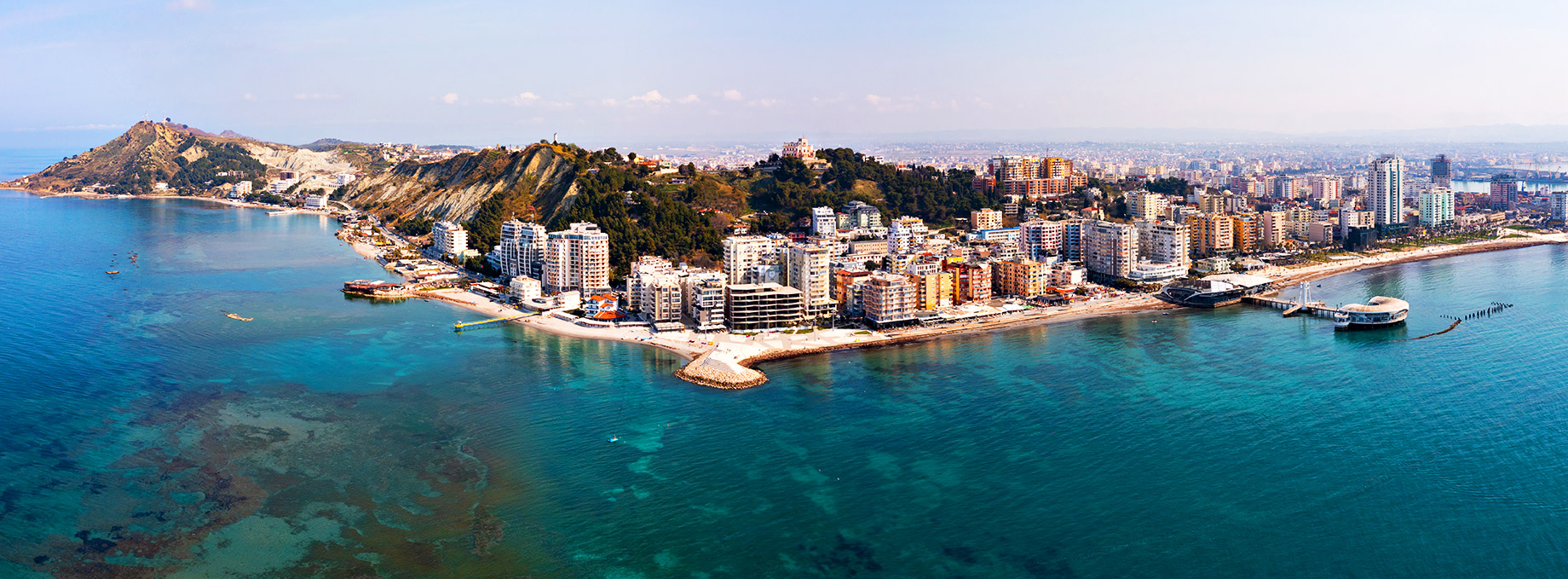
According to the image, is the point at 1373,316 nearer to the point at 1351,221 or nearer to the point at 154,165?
the point at 1351,221

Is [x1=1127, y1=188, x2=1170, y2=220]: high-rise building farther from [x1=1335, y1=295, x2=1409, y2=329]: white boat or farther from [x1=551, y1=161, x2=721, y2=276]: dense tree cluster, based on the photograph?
[x1=551, y1=161, x2=721, y2=276]: dense tree cluster

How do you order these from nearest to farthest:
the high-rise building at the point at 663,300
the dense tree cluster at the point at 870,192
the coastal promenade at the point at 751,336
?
the coastal promenade at the point at 751,336 → the high-rise building at the point at 663,300 → the dense tree cluster at the point at 870,192

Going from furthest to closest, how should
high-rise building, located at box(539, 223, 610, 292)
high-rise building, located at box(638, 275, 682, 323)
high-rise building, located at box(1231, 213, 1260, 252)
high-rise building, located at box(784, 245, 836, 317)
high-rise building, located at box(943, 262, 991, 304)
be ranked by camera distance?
high-rise building, located at box(1231, 213, 1260, 252) → high-rise building, located at box(539, 223, 610, 292) → high-rise building, located at box(943, 262, 991, 304) → high-rise building, located at box(784, 245, 836, 317) → high-rise building, located at box(638, 275, 682, 323)

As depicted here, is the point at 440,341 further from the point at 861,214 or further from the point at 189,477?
the point at 861,214

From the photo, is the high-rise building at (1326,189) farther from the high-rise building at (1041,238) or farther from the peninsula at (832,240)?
the high-rise building at (1041,238)

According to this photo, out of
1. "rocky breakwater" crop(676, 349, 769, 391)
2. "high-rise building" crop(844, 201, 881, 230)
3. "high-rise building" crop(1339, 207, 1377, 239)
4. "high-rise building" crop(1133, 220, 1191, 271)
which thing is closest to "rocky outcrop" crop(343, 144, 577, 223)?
"high-rise building" crop(844, 201, 881, 230)

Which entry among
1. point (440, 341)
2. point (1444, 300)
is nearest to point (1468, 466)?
point (1444, 300)

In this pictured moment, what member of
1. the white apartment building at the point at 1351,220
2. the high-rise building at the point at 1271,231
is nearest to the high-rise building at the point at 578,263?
the high-rise building at the point at 1271,231
